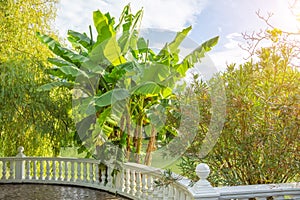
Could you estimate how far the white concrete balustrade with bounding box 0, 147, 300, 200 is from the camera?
8.84ft

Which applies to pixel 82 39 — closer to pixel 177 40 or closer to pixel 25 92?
pixel 25 92

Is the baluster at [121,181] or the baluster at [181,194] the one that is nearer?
the baluster at [181,194]

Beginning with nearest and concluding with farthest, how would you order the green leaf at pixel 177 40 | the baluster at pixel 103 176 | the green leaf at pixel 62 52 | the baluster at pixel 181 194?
the baluster at pixel 181 194, the green leaf at pixel 62 52, the baluster at pixel 103 176, the green leaf at pixel 177 40

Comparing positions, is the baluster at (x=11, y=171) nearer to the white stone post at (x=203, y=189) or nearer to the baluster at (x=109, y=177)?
the baluster at (x=109, y=177)

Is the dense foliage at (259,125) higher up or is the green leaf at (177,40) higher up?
the green leaf at (177,40)

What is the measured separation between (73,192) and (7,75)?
94.4 inches

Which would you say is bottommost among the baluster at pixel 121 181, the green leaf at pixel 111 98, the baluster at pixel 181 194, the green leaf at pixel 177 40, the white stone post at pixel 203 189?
the baluster at pixel 121 181

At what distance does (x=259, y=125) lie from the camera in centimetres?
312

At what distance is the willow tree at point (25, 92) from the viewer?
6312mm

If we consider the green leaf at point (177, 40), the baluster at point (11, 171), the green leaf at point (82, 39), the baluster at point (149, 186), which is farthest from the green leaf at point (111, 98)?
the baluster at point (11, 171)

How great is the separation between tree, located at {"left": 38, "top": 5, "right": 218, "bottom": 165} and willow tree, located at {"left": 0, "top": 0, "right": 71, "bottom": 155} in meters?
0.45

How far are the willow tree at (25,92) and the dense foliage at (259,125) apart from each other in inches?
156

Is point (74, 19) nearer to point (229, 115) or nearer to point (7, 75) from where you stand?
point (7, 75)

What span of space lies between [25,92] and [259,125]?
472 cm
